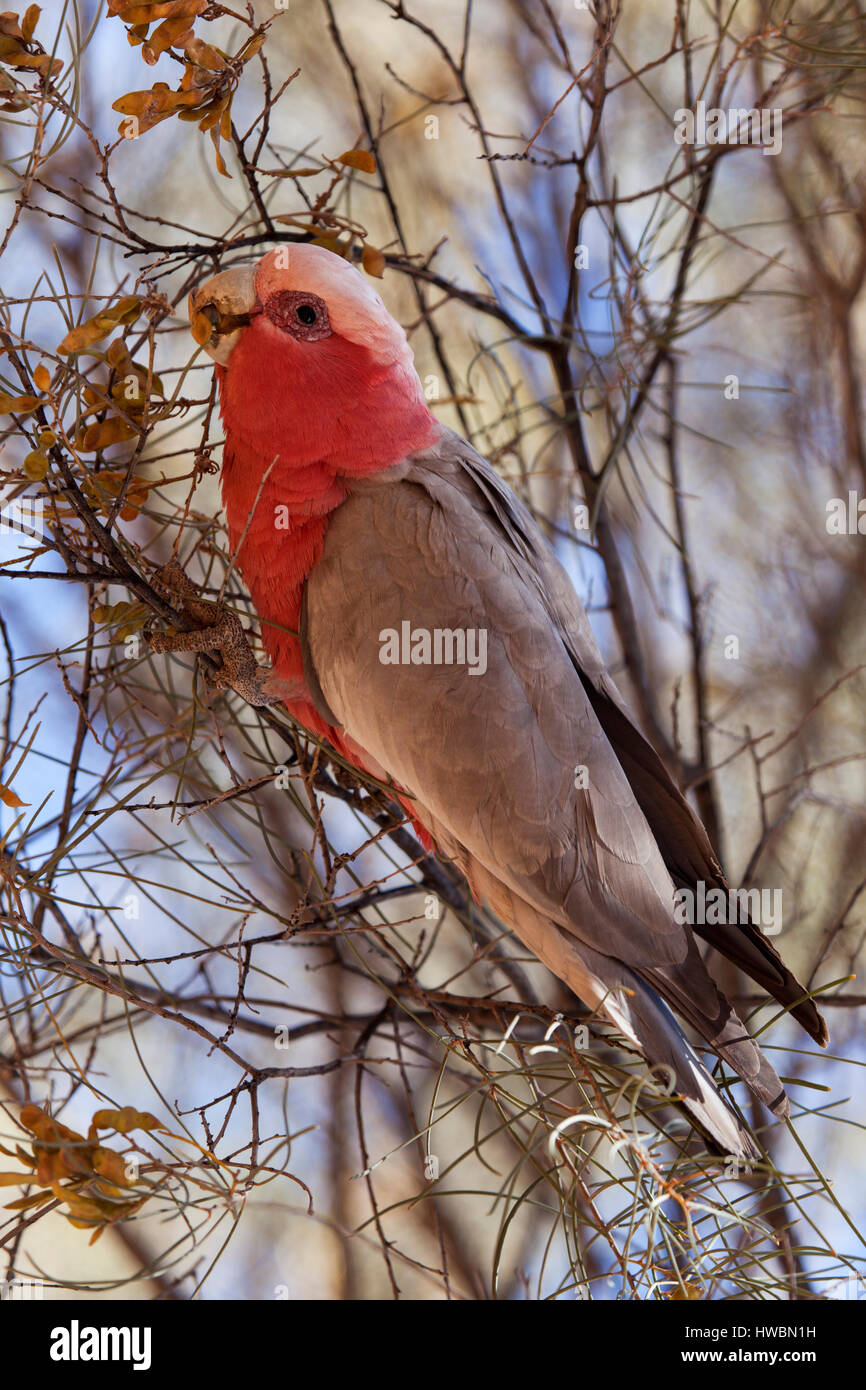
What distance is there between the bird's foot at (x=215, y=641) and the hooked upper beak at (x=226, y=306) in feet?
0.61

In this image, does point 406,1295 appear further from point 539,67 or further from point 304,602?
point 539,67

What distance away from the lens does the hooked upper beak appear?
2.71ft

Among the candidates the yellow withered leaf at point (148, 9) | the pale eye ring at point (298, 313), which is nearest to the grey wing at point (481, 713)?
the pale eye ring at point (298, 313)

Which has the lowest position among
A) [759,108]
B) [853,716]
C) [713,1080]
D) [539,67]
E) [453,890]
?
[713,1080]

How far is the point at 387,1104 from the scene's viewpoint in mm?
1539

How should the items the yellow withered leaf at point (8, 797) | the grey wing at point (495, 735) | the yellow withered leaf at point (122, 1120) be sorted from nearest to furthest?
the yellow withered leaf at point (122, 1120) → the yellow withered leaf at point (8, 797) → the grey wing at point (495, 735)

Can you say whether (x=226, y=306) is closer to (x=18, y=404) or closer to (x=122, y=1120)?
(x=18, y=404)

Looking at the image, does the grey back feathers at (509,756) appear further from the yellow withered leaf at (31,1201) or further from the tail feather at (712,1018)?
the yellow withered leaf at (31,1201)

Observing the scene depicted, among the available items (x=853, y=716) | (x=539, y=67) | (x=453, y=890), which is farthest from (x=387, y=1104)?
(x=539, y=67)

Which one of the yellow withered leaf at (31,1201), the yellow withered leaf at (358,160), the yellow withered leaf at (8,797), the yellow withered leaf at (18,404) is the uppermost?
the yellow withered leaf at (358,160)

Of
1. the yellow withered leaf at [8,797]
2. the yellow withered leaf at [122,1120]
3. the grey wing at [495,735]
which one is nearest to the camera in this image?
the yellow withered leaf at [122,1120]

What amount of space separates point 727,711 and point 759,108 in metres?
0.87

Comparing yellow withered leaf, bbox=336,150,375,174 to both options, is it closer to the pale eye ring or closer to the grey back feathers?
the pale eye ring

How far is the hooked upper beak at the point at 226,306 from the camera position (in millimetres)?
825
